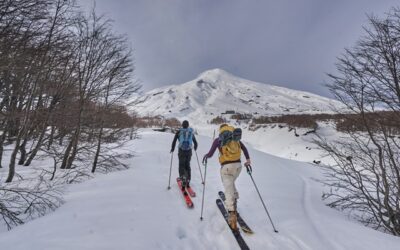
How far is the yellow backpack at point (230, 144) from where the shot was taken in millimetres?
4230

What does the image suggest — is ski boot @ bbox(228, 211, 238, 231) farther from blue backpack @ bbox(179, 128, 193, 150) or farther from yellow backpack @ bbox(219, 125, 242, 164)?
blue backpack @ bbox(179, 128, 193, 150)

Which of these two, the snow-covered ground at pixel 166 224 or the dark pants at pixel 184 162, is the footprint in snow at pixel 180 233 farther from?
the dark pants at pixel 184 162

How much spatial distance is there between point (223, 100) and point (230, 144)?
9039 cm

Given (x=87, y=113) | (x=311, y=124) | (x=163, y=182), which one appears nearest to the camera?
(x=163, y=182)

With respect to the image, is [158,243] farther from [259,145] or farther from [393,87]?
[259,145]

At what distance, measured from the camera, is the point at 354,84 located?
18.0 ft

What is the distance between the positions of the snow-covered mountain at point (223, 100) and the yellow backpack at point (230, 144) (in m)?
57.0

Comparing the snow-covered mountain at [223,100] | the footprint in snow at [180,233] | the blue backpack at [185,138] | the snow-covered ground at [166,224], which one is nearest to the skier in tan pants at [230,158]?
the snow-covered ground at [166,224]

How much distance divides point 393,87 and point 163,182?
683cm

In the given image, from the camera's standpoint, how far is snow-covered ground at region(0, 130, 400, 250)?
3.05 metres

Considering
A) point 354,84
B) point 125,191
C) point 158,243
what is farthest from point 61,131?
point 354,84

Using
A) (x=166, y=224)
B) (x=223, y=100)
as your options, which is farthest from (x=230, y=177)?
(x=223, y=100)

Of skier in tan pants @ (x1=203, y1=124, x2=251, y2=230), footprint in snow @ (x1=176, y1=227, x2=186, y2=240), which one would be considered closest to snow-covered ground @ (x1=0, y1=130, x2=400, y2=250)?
footprint in snow @ (x1=176, y1=227, x2=186, y2=240)

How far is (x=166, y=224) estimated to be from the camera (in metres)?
3.95
